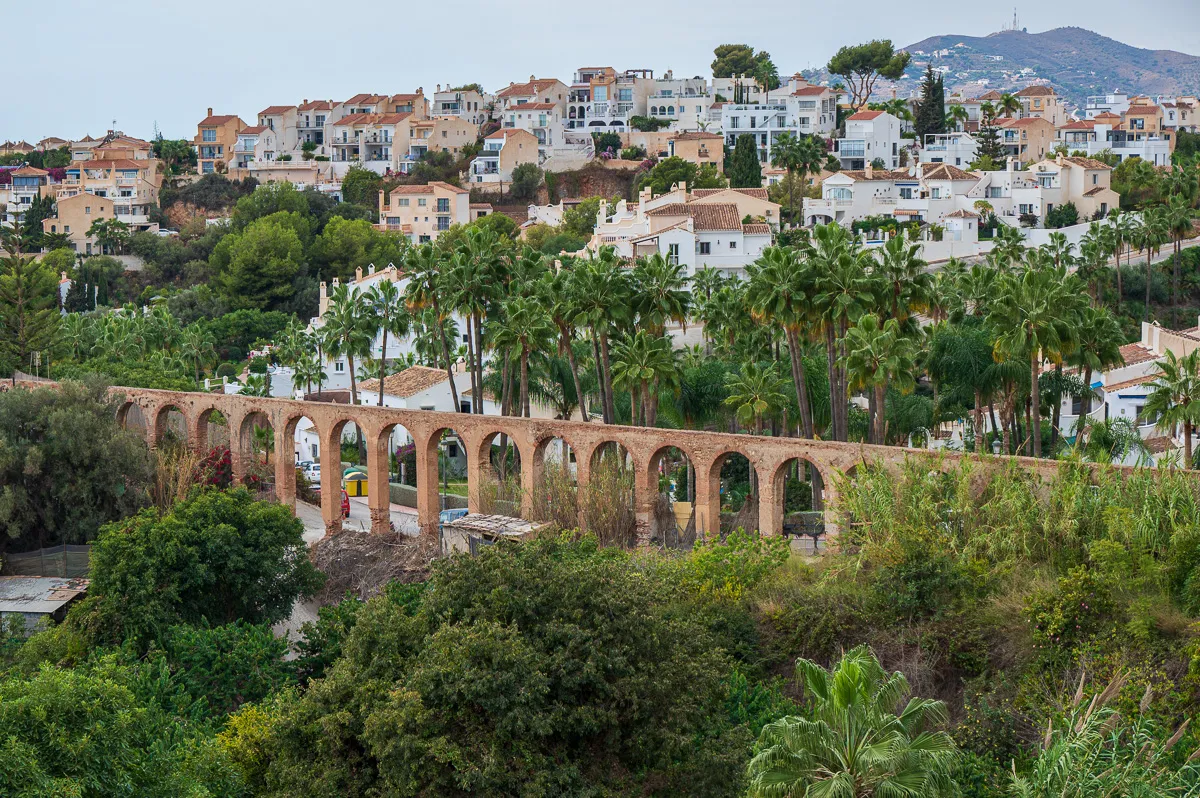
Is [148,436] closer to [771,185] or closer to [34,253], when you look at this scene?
[771,185]

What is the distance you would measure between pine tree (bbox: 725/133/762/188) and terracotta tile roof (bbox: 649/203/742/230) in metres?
16.5

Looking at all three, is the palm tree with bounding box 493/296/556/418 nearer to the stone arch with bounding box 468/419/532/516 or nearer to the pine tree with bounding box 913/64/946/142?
the stone arch with bounding box 468/419/532/516

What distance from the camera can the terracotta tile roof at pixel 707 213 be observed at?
236 feet

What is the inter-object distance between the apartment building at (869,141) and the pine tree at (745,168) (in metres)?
10.8

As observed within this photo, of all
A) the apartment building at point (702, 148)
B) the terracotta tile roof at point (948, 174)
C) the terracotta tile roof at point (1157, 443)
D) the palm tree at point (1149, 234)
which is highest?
the apartment building at point (702, 148)

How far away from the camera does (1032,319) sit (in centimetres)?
3741

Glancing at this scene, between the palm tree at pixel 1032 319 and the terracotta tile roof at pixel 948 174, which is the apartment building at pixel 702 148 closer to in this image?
the terracotta tile roof at pixel 948 174

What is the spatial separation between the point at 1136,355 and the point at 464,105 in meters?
85.2

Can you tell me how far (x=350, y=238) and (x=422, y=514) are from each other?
58671 millimetres

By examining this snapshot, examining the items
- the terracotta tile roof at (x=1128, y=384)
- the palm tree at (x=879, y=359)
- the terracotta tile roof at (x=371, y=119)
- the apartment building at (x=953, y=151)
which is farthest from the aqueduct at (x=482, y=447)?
Answer: the terracotta tile roof at (x=371, y=119)

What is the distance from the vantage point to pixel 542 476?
4078 centimetres

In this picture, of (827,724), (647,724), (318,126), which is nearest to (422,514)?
(647,724)

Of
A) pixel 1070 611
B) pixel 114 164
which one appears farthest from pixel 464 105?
pixel 1070 611

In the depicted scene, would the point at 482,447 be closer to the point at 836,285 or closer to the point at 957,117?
the point at 836,285
